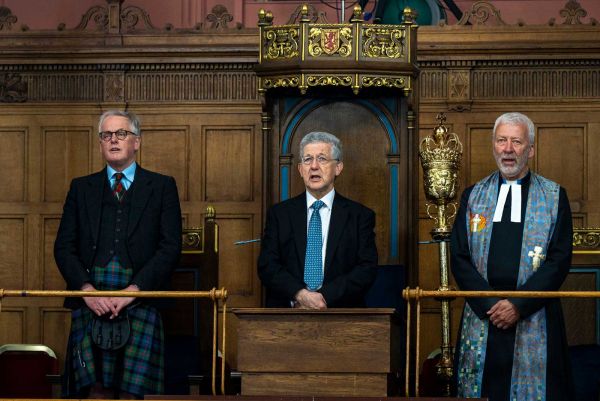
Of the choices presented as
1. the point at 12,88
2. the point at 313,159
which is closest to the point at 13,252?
the point at 12,88

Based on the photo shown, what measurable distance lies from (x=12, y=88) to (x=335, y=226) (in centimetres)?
323

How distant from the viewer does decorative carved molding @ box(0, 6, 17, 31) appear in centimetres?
1102

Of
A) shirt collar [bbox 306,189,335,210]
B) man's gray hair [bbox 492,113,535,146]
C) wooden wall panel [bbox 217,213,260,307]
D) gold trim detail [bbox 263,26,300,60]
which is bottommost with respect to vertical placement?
wooden wall panel [bbox 217,213,260,307]

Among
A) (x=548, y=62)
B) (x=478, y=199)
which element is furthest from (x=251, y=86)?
(x=478, y=199)

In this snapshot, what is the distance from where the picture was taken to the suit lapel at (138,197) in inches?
334

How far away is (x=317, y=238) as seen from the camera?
8578 mm

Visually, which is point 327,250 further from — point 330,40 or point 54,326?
point 54,326

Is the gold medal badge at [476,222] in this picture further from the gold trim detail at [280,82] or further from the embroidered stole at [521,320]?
the gold trim detail at [280,82]

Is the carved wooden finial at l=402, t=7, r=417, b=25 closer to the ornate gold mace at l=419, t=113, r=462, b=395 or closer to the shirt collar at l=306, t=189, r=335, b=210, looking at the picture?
the ornate gold mace at l=419, t=113, r=462, b=395

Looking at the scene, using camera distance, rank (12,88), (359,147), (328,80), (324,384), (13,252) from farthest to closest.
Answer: (12,88), (13,252), (359,147), (328,80), (324,384)

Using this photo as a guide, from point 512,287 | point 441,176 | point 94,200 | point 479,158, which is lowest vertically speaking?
point 512,287

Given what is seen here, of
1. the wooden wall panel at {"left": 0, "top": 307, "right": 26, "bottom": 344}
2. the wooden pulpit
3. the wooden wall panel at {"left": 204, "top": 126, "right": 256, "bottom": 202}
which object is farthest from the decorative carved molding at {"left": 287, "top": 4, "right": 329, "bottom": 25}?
the wooden pulpit

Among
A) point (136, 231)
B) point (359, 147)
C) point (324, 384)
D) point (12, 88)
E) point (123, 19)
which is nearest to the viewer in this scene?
point (324, 384)

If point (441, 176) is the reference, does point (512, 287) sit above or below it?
below
